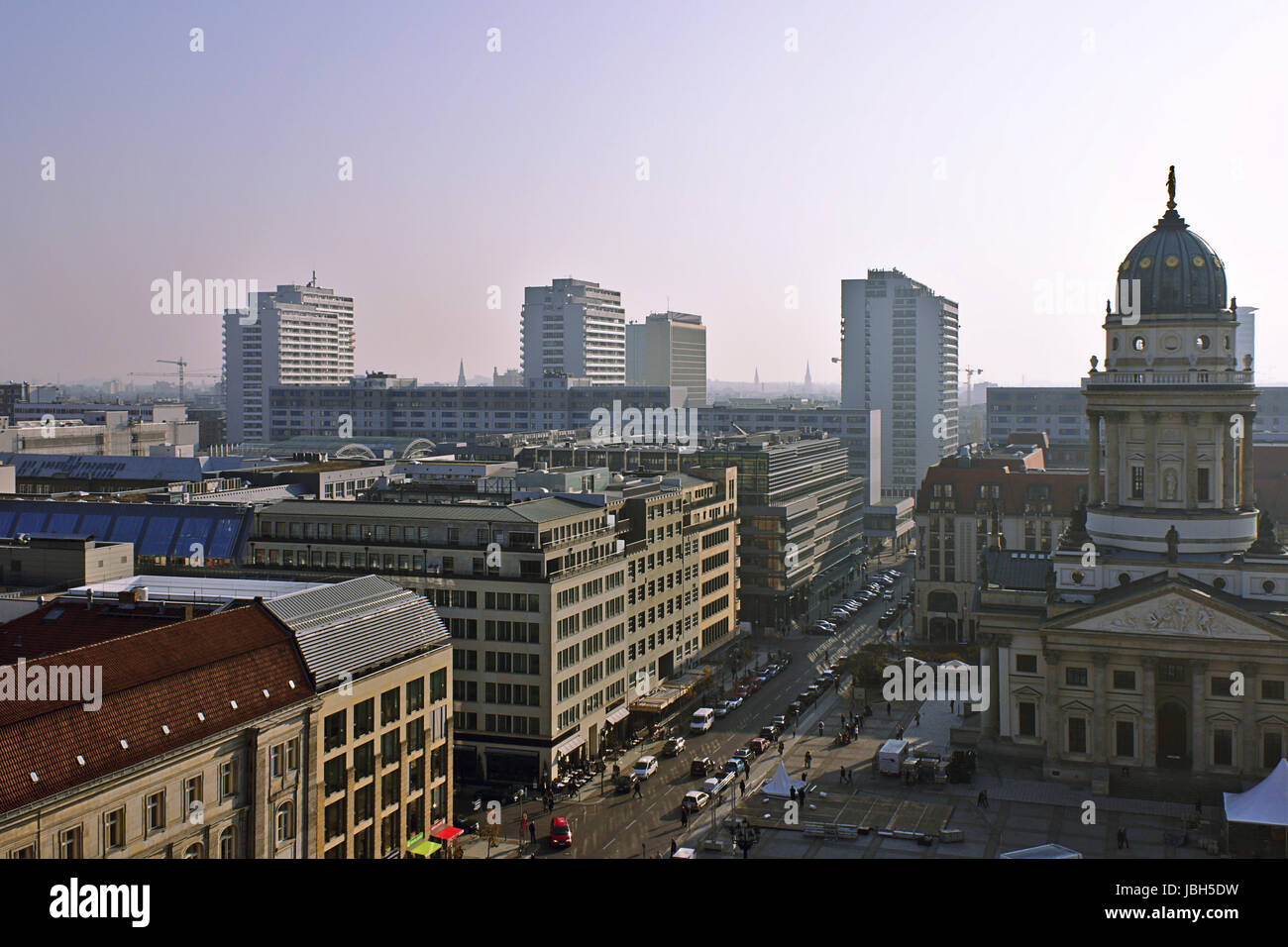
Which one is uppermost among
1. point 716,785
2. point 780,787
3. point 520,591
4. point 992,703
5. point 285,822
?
point 520,591

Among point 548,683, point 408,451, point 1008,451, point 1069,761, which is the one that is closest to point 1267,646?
point 1069,761

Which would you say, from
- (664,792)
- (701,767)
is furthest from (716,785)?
(701,767)

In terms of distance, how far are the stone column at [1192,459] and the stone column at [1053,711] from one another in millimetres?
14821

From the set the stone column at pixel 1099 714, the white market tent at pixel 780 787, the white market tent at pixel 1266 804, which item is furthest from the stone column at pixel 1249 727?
the white market tent at pixel 780 787

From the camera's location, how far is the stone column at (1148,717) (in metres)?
74.4

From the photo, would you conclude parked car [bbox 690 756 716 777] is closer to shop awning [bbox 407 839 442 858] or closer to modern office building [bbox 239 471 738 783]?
modern office building [bbox 239 471 738 783]

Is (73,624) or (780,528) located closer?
(73,624)

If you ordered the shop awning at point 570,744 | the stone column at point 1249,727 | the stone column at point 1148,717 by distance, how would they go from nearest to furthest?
the stone column at point 1249,727 → the stone column at point 1148,717 → the shop awning at point 570,744

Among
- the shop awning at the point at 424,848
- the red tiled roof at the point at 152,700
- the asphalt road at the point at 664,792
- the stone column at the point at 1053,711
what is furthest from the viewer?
the stone column at the point at 1053,711

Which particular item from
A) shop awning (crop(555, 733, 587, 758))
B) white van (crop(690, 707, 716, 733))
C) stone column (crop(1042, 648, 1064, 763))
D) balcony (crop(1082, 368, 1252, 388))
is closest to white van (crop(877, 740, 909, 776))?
stone column (crop(1042, 648, 1064, 763))

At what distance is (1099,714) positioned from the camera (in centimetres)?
7544

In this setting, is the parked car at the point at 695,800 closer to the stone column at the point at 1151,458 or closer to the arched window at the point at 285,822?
the arched window at the point at 285,822

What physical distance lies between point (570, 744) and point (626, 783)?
194 inches

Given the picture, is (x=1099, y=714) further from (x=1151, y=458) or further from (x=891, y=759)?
(x=1151, y=458)
